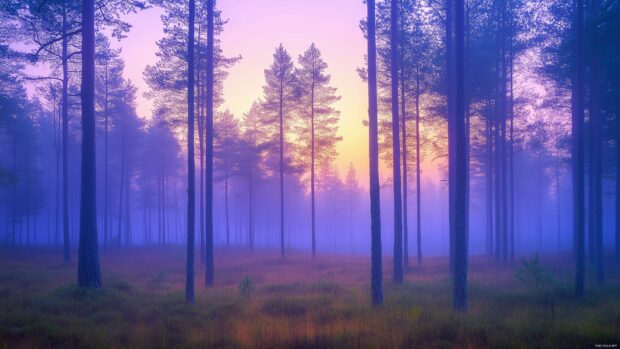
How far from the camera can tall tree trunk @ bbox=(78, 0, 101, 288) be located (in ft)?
39.6

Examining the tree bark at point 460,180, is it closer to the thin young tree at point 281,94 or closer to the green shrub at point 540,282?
the green shrub at point 540,282

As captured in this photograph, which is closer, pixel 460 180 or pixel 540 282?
pixel 460 180

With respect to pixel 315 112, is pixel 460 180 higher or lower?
lower

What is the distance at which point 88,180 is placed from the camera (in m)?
12.3

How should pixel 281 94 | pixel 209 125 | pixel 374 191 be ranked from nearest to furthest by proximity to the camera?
pixel 374 191 → pixel 209 125 → pixel 281 94

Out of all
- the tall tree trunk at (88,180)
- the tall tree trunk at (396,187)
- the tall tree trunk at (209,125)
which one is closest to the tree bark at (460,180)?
the tall tree trunk at (396,187)

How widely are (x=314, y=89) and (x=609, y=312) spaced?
21.2 m

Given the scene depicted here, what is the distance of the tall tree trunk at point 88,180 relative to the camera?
12.1 m

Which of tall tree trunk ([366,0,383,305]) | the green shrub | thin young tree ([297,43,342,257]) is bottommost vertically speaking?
the green shrub

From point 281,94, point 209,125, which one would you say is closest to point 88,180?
point 209,125

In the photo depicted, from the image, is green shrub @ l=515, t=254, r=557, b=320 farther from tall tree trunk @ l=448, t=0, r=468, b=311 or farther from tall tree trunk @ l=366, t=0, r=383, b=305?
tall tree trunk @ l=366, t=0, r=383, b=305

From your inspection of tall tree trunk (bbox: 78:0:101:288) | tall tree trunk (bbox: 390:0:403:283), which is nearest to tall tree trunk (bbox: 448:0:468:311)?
tall tree trunk (bbox: 390:0:403:283)

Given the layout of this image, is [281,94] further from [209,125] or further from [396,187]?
[396,187]

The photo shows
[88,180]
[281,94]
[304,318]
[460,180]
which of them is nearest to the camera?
[304,318]
